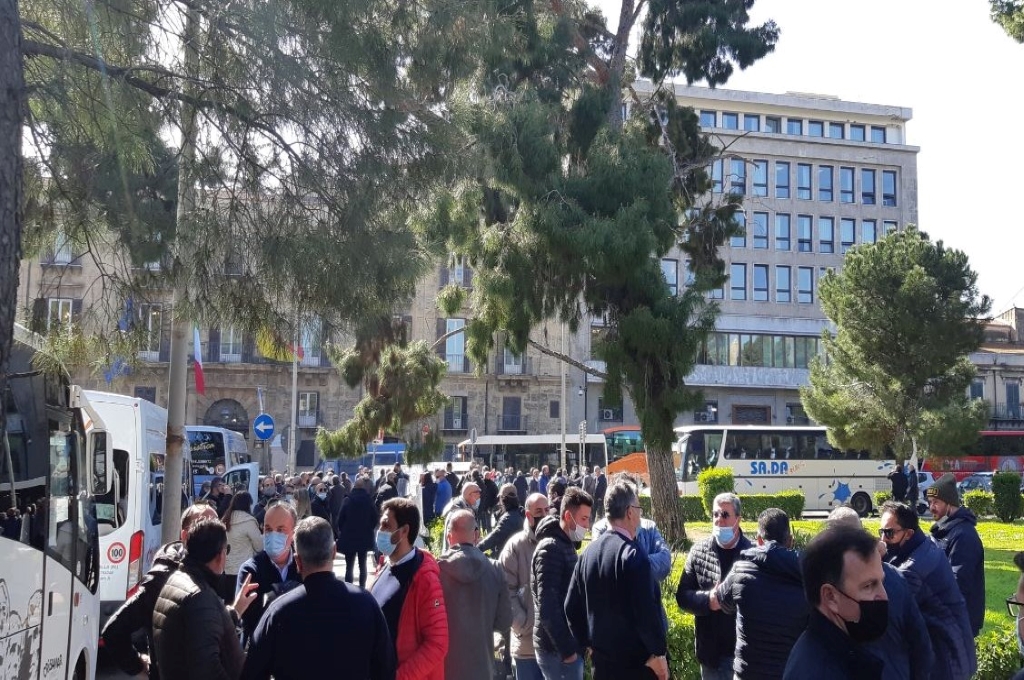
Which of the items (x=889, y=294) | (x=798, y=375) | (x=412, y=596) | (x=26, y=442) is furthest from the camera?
(x=798, y=375)

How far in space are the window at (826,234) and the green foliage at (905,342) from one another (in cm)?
2443

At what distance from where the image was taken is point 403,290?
726cm

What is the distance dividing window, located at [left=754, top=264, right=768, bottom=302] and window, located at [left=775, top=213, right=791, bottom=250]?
1.49 m

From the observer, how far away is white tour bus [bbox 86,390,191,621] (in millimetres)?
12470

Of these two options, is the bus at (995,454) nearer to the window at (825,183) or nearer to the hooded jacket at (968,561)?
the window at (825,183)

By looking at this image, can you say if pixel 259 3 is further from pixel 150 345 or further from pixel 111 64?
pixel 150 345

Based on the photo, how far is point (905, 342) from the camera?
112ft

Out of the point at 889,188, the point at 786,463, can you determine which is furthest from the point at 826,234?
the point at 786,463

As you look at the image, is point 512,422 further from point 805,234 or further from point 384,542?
point 384,542

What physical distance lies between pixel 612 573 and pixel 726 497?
120 cm

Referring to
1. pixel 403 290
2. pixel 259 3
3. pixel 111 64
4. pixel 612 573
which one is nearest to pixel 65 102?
pixel 111 64

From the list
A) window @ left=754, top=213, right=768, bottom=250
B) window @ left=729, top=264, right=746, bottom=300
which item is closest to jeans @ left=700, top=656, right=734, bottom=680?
window @ left=754, top=213, right=768, bottom=250

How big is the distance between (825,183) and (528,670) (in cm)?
5702

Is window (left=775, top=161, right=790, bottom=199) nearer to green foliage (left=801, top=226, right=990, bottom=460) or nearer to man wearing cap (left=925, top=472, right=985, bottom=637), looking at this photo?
green foliage (left=801, top=226, right=990, bottom=460)
